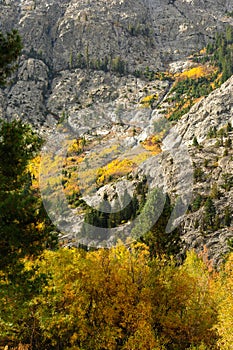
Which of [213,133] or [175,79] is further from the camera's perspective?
[175,79]

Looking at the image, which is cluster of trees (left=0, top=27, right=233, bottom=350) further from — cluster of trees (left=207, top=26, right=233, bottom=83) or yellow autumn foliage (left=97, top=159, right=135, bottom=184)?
cluster of trees (left=207, top=26, right=233, bottom=83)

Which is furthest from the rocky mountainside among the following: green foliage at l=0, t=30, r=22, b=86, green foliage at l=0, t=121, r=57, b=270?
green foliage at l=0, t=30, r=22, b=86

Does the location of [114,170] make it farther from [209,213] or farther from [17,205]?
[17,205]

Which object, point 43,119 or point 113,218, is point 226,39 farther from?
point 113,218

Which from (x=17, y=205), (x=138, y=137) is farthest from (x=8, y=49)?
(x=138, y=137)

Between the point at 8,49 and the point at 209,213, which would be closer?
the point at 8,49

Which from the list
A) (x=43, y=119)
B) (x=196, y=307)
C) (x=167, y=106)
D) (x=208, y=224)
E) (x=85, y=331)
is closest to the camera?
Result: (x=85, y=331)

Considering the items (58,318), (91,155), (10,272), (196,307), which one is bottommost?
(91,155)

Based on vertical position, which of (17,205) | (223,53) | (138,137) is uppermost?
(17,205)

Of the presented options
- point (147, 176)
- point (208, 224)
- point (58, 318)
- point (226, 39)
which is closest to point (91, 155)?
point (147, 176)

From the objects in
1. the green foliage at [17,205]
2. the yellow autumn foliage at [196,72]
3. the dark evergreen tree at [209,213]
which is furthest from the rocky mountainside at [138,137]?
the green foliage at [17,205]

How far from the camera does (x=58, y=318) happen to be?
836 inches

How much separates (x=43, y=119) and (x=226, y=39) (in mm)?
103946

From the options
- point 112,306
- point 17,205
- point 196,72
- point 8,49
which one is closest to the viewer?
point 17,205
